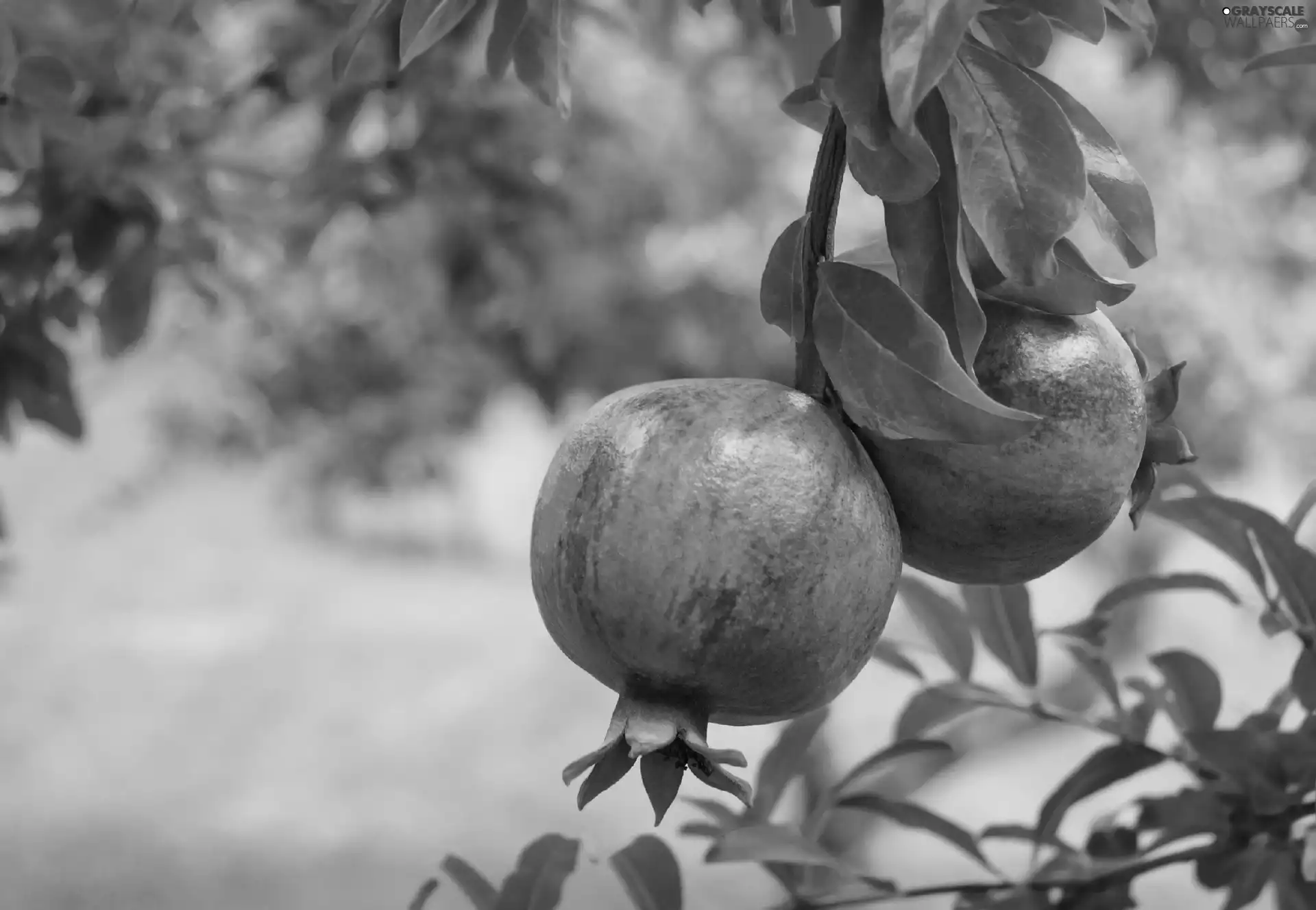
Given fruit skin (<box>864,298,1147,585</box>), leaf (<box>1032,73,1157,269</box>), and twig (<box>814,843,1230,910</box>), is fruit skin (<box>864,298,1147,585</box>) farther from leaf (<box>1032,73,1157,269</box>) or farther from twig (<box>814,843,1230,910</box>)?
twig (<box>814,843,1230,910</box>)

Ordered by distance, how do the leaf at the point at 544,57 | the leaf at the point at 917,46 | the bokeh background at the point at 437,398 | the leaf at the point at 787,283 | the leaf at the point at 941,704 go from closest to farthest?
the leaf at the point at 917,46 → the leaf at the point at 787,283 → the leaf at the point at 544,57 → the leaf at the point at 941,704 → the bokeh background at the point at 437,398

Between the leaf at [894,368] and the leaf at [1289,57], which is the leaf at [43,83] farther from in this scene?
the leaf at [1289,57]

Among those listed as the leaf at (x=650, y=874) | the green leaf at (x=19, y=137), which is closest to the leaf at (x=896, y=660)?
the leaf at (x=650, y=874)

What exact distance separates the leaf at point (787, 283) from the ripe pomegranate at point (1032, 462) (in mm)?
66

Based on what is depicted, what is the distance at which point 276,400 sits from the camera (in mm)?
3373

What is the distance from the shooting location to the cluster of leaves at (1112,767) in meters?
0.88

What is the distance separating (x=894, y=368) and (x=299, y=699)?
683cm

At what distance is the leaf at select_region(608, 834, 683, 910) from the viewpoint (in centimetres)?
93

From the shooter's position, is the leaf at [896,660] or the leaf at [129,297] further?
the leaf at [129,297]

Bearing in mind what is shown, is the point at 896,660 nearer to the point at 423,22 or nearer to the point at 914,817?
the point at 914,817

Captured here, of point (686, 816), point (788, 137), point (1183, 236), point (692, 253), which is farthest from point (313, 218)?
point (686, 816)

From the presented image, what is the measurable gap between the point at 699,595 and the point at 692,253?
3.24 meters

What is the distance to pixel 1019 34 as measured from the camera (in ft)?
1.92

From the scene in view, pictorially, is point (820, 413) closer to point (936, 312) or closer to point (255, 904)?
point (936, 312)
